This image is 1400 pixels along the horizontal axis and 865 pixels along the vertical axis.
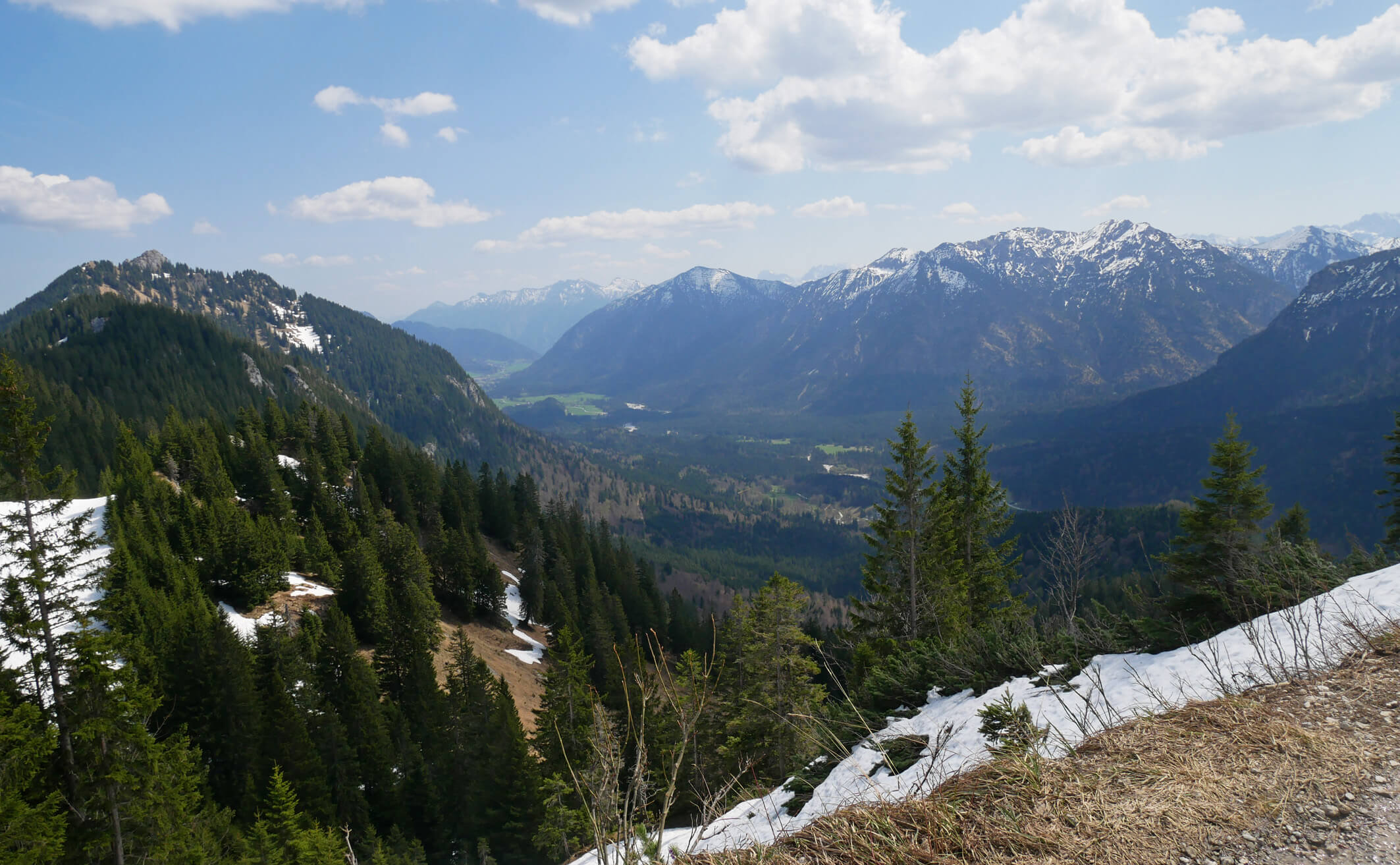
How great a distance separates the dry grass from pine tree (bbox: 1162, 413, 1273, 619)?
46.5 ft

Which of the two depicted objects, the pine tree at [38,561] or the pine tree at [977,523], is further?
the pine tree at [977,523]

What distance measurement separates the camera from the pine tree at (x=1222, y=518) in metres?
18.1

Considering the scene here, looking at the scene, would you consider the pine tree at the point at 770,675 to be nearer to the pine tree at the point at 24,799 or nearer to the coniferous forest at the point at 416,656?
the coniferous forest at the point at 416,656

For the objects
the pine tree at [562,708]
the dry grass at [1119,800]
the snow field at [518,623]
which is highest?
the dry grass at [1119,800]

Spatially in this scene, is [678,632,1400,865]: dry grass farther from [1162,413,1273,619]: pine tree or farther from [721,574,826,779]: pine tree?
[721,574,826,779]: pine tree

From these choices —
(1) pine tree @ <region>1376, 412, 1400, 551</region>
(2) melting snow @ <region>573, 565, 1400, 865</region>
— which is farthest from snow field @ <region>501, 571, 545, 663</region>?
(1) pine tree @ <region>1376, 412, 1400, 551</region>

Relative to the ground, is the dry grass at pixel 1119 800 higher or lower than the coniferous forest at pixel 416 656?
higher

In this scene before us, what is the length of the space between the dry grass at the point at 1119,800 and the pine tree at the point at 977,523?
70.2 ft

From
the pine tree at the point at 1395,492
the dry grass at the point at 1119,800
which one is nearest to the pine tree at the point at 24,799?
the dry grass at the point at 1119,800

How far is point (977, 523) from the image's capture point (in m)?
26.9

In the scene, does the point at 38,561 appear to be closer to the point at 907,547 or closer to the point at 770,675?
the point at 770,675

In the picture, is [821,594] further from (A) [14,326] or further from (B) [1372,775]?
(A) [14,326]

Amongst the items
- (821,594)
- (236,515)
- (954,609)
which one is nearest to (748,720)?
(954,609)

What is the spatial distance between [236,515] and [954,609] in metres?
43.8
